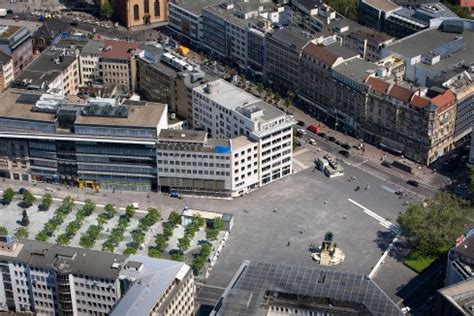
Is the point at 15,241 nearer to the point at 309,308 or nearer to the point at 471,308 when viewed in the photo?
the point at 309,308

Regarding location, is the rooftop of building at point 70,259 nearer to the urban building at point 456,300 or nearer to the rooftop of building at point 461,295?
the urban building at point 456,300

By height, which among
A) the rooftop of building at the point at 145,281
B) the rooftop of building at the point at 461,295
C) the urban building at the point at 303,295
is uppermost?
the urban building at the point at 303,295


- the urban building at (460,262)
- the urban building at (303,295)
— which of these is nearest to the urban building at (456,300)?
the urban building at (460,262)

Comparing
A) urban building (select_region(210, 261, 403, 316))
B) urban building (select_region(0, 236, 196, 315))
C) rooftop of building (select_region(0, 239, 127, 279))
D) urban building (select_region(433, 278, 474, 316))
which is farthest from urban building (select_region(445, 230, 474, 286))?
rooftop of building (select_region(0, 239, 127, 279))

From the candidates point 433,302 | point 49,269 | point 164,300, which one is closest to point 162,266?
point 164,300

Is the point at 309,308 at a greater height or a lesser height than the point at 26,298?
greater

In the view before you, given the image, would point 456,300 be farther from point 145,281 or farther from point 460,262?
point 145,281

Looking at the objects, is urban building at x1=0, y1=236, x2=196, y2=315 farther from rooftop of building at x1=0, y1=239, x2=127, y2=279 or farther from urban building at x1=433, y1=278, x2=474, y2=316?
urban building at x1=433, y1=278, x2=474, y2=316
